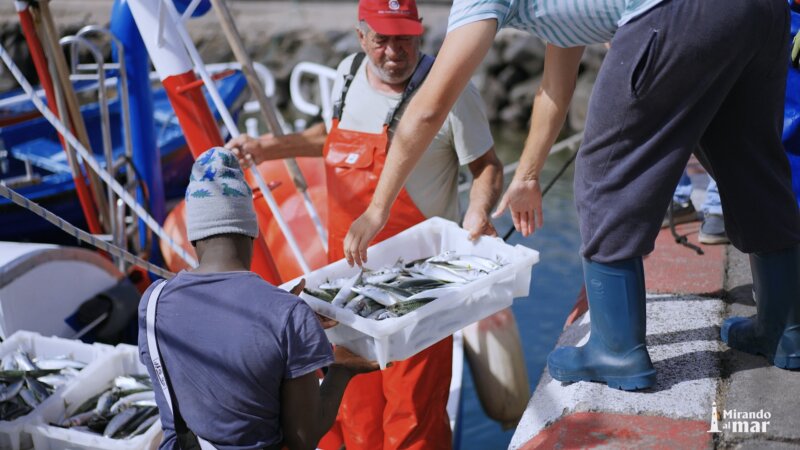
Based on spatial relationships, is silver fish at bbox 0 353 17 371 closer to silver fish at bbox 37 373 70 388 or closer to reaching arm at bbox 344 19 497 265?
silver fish at bbox 37 373 70 388

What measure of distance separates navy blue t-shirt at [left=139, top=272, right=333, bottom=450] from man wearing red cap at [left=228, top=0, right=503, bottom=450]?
139 cm

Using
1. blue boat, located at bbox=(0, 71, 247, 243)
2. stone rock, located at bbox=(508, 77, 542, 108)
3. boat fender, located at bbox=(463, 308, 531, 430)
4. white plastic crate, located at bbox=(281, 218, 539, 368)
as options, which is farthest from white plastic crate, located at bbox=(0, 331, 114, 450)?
stone rock, located at bbox=(508, 77, 542, 108)

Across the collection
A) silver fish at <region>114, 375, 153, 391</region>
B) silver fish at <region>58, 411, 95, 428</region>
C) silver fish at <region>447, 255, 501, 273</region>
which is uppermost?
silver fish at <region>447, 255, 501, 273</region>

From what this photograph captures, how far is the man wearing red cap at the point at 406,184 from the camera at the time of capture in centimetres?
386

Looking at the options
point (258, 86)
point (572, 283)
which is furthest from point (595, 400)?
point (572, 283)

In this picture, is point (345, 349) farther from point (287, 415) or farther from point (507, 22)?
point (507, 22)

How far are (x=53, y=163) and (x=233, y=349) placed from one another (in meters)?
6.92

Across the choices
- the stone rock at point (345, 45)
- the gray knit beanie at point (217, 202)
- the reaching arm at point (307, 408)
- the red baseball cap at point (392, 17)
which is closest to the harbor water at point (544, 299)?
the red baseball cap at point (392, 17)

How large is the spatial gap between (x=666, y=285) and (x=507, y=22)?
169 cm

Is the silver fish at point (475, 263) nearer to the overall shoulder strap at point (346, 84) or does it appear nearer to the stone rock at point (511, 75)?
the overall shoulder strap at point (346, 84)

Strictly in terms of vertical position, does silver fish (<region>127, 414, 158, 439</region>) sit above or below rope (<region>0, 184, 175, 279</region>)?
below

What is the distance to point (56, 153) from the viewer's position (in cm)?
894

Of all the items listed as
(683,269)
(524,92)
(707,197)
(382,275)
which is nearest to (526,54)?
(524,92)

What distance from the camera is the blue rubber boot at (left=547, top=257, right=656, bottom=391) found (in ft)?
9.59
